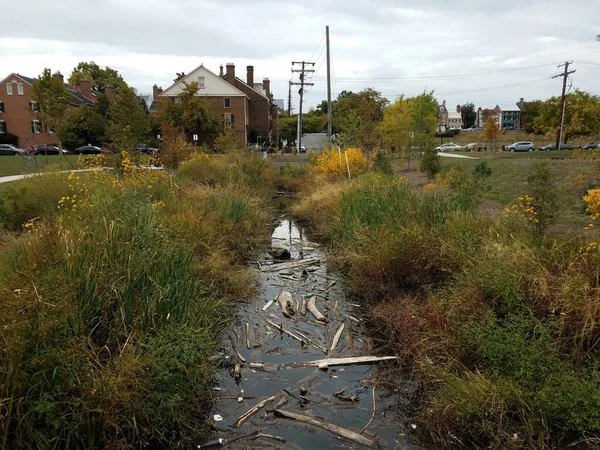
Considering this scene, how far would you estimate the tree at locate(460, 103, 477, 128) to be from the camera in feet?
412

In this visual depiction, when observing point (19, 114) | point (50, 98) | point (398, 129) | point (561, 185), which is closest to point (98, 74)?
point (19, 114)

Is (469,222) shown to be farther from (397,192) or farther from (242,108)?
(242,108)

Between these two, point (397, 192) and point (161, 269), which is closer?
point (161, 269)

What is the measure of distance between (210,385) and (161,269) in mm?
1489

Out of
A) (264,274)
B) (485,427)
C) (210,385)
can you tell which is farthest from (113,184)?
(485,427)

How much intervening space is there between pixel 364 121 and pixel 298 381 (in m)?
24.7

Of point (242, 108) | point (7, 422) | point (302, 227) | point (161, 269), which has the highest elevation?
point (242, 108)

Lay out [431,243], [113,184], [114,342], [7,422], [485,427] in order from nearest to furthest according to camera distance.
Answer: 1. [7,422]
2. [485,427]
3. [114,342]
4. [431,243]
5. [113,184]

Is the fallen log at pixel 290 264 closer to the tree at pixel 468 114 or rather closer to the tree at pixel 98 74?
the tree at pixel 98 74

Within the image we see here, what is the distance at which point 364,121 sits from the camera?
28922 millimetres

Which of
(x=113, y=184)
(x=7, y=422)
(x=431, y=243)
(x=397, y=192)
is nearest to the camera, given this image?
(x=7, y=422)

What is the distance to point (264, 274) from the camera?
10453 mm

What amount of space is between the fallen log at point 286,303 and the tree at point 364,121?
16.4 meters

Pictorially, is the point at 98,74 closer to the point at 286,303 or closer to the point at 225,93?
the point at 225,93
